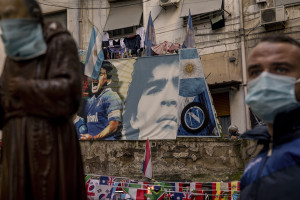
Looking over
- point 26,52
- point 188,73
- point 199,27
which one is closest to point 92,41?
point 188,73

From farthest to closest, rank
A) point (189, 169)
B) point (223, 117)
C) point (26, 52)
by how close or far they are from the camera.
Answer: point (223, 117) → point (189, 169) → point (26, 52)

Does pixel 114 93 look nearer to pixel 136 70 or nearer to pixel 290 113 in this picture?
pixel 136 70

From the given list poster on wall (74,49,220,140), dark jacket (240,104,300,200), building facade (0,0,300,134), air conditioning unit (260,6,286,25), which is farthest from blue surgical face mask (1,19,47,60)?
air conditioning unit (260,6,286,25)

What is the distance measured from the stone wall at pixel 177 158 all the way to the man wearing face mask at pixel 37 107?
31.1ft

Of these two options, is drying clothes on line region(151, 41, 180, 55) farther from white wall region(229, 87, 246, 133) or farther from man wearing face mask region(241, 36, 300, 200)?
man wearing face mask region(241, 36, 300, 200)

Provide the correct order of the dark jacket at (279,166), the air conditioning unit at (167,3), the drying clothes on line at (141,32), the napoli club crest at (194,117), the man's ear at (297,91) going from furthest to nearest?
the drying clothes on line at (141,32) < the air conditioning unit at (167,3) < the napoli club crest at (194,117) < the man's ear at (297,91) < the dark jacket at (279,166)

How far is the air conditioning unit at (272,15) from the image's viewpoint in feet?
51.7

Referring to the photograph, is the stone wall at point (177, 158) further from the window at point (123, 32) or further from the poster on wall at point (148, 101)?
the window at point (123, 32)

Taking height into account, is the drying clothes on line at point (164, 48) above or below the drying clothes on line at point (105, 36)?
below

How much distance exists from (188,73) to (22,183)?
1101 cm

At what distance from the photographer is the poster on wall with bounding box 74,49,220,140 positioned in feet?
42.6

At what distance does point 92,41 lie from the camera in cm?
1477

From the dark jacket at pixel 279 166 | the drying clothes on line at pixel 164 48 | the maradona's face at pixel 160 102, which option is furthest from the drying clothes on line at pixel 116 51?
the dark jacket at pixel 279 166

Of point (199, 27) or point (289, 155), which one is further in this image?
point (199, 27)
